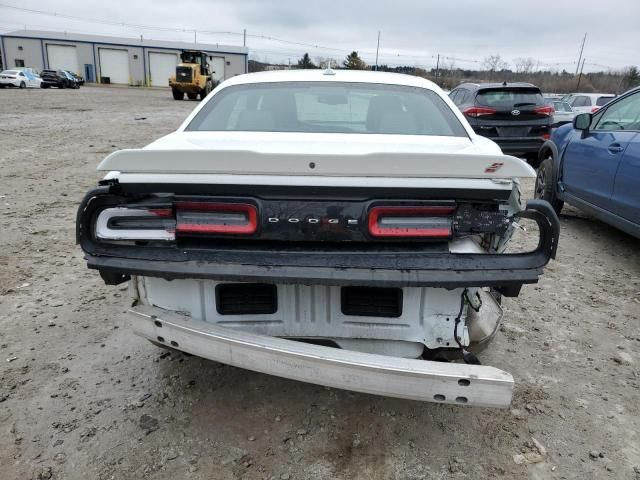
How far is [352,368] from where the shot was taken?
200 cm

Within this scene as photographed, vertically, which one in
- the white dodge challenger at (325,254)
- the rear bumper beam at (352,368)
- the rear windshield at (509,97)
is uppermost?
the rear windshield at (509,97)

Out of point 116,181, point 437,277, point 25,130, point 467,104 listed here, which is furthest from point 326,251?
point 25,130

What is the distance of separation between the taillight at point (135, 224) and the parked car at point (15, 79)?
131ft

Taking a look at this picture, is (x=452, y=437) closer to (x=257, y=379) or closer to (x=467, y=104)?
(x=257, y=379)

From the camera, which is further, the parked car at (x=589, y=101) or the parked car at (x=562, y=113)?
the parked car at (x=589, y=101)

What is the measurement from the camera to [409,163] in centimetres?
205

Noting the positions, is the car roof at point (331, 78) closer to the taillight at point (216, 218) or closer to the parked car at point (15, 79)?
the taillight at point (216, 218)

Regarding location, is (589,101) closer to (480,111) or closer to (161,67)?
(480,111)

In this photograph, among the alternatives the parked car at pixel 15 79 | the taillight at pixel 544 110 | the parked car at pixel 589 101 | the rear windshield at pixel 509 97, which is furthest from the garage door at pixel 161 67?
the taillight at pixel 544 110

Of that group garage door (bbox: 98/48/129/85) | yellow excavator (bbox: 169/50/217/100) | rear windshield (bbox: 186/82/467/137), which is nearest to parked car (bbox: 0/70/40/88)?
yellow excavator (bbox: 169/50/217/100)

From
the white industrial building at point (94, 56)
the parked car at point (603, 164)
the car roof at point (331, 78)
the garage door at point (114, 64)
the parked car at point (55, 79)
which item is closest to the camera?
the car roof at point (331, 78)

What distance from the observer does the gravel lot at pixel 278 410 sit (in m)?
2.25

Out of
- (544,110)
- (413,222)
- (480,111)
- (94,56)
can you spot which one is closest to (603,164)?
(413,222)

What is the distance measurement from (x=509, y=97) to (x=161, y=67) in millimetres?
56851
